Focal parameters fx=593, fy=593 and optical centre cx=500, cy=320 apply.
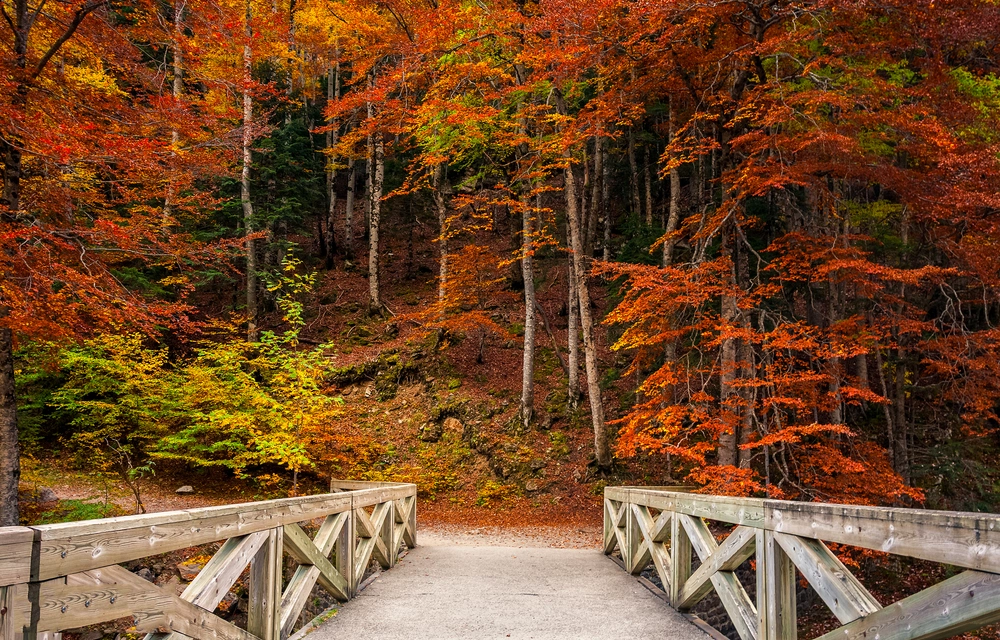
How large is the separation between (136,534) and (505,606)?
11.9 ft

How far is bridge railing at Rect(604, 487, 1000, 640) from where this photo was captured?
2.00 m

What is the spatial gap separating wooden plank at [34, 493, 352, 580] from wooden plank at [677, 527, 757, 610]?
307 centimetres

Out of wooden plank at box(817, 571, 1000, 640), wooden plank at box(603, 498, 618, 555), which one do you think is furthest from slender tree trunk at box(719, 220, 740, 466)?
wooden plank at box(817, 571, 1000, 640)

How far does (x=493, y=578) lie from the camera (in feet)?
21.9

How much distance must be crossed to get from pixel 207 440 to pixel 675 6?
44.2 feet

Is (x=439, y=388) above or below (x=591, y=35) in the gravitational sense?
below

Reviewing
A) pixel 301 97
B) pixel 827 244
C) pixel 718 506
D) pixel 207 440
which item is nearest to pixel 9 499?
pixel 207 440

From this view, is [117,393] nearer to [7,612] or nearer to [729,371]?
[729,371]

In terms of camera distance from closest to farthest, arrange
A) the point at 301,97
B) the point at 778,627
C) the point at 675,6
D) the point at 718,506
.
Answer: the point at 778,627 → the point at 718,506 → the point at 675,6 → the point at 301,97

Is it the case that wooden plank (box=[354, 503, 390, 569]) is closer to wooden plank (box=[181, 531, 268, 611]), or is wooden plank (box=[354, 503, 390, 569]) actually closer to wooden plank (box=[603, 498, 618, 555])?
wooden plank (box=[181, 531, 268, 611])

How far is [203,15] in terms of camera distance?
900 cm

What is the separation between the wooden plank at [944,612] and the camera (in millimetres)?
1931

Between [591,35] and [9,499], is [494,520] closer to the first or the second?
[9,499]

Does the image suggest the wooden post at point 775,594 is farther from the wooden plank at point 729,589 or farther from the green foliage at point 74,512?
the green foliage at point 74,512
